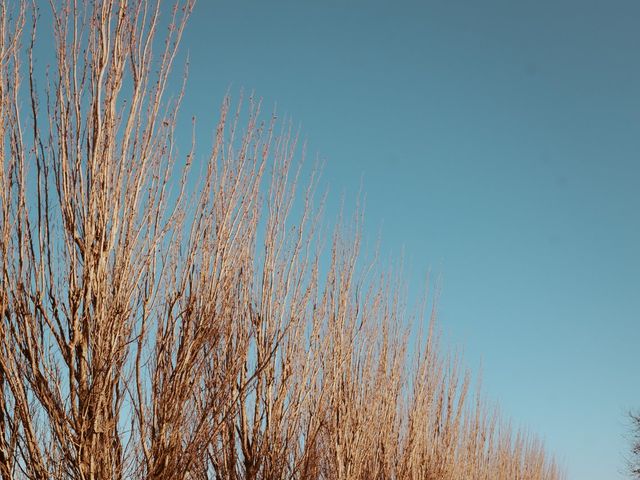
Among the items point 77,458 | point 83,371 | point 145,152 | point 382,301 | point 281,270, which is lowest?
point 77,458

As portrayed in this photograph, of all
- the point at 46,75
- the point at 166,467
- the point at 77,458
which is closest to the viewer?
the point at 77,458

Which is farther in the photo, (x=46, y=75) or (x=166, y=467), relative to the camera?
(x=166, y=467)

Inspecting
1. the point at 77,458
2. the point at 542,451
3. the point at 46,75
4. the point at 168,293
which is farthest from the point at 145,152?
the point at 542,451

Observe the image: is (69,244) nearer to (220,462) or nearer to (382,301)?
(220,462)

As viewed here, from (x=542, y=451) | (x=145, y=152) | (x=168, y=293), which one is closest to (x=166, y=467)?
(x=168, y=293)

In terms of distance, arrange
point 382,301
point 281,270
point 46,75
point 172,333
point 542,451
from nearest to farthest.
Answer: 1. point 46,75
2. point 172,333
3. point 281,270
4. point 382,301
5. point 542,451

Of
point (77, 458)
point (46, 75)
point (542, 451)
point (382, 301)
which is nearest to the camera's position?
point (77, 458)

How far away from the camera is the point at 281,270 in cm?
658

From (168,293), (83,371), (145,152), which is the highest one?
(145,152)

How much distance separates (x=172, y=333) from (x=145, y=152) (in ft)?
4.03

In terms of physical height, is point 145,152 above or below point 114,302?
above

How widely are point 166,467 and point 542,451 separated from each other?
24.0 meters

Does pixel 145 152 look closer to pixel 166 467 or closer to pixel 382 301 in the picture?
pixel 166 467

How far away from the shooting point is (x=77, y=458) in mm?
3568
